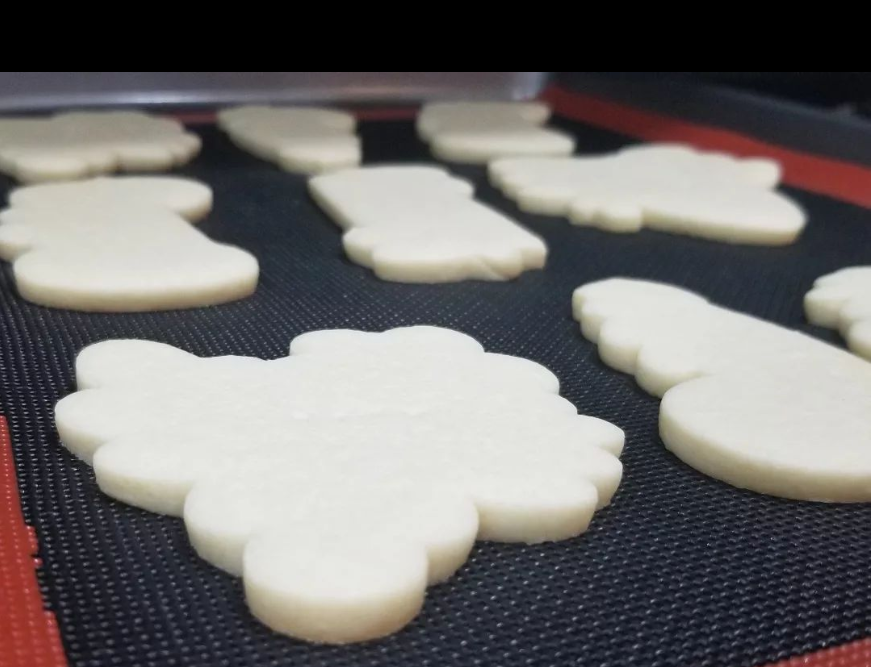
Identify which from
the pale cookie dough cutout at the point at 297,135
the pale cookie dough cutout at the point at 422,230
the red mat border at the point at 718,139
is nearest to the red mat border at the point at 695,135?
the red mat border at the point at 718,139

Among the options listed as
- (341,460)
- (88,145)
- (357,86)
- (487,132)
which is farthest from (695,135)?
(341,460)

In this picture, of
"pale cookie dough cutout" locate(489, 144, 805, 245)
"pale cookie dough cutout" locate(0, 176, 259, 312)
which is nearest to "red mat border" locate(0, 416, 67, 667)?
"pale cookie dough cutout" locate(0, 176, 259, 312)

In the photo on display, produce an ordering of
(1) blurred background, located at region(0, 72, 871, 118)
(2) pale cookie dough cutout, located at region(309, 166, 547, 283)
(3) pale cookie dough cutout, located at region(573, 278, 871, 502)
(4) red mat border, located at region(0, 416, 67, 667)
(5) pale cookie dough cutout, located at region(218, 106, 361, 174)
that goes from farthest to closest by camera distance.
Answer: (1) blurred background, located at region(0, 72, 871, 118) → (5) pale cookie dough cutout, located at region(218, 106, 361, 174) → (2) pale cookie dough cutout, located at region(309, 166, 547, 283) → (3) pale cookie dough cutout, located at region(573, 278, 871, 502) → (4) red mat border, located at region(0, 416, 67, 667)

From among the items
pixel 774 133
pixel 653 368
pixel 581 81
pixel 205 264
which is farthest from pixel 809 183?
pixel 205 264

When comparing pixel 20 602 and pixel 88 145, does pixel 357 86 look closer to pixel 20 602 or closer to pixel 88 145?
pixel 88 145

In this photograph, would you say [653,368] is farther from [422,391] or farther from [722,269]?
[722,269]

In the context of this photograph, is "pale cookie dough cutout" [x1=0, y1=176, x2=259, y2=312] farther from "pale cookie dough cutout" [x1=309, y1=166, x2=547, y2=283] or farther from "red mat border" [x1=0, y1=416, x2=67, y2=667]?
"red mat border" [x1=0, y1=416, x2=67, y2=667]
